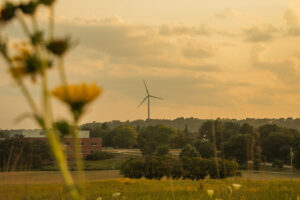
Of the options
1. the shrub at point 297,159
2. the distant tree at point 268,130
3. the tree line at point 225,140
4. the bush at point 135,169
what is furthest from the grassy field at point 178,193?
the distant tree at point 268,130

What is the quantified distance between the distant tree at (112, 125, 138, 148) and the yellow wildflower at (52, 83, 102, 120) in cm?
9261

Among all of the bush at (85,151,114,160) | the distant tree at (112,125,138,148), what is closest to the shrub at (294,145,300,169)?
the bush at (85,151,114,160)

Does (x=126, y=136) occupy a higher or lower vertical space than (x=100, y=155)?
higher

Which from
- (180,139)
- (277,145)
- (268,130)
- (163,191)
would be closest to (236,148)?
(277,145)

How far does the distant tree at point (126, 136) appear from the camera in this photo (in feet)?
310

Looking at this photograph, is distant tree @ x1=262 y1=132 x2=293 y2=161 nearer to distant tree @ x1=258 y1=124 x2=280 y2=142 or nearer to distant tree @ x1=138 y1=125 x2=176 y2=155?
distant tree @ x1=258 y1=124 x2=280 y2=142

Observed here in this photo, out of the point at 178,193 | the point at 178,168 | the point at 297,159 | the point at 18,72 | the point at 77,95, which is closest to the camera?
the point at 77,95

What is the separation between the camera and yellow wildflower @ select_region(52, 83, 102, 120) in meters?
1.42

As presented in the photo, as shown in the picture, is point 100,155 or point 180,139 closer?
point 100,155

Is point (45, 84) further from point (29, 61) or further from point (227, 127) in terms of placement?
point (227, 127)

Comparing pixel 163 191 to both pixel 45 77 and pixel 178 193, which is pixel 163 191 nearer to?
pixel 178 193

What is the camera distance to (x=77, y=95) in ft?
4.65

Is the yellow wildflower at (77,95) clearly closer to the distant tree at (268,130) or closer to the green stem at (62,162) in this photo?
the green stem at (62,162)

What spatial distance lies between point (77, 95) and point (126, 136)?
93.9 meters
